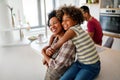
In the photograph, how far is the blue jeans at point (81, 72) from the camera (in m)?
1.10

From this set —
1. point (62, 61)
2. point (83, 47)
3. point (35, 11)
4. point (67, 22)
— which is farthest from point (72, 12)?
point (35, 11)

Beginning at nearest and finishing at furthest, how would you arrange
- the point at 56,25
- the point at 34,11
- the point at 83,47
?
the point at 83,47 < the point at 56,25 < the point at 34,11

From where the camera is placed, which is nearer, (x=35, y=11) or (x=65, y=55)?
(x=65, y=55)

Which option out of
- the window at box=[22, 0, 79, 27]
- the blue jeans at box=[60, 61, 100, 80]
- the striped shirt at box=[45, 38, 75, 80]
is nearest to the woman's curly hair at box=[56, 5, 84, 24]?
the striped shirt at box=[45, 38, 75, 80]

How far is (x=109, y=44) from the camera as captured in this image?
1.97 metres

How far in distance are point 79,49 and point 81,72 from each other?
0.57 feet

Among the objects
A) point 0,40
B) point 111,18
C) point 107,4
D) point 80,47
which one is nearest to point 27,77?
point 0,40

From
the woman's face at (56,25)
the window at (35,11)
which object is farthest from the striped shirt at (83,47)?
the window at (35,11)

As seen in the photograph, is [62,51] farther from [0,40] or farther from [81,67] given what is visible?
[0,40]

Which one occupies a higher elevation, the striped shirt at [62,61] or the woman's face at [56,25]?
the woman's face at [56,25]

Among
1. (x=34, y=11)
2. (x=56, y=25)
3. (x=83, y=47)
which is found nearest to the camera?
(x=83, y=47)

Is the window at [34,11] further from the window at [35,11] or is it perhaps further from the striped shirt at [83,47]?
the striped shirt at [83,47]

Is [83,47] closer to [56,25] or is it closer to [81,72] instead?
[81,72]

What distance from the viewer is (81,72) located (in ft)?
3.67
